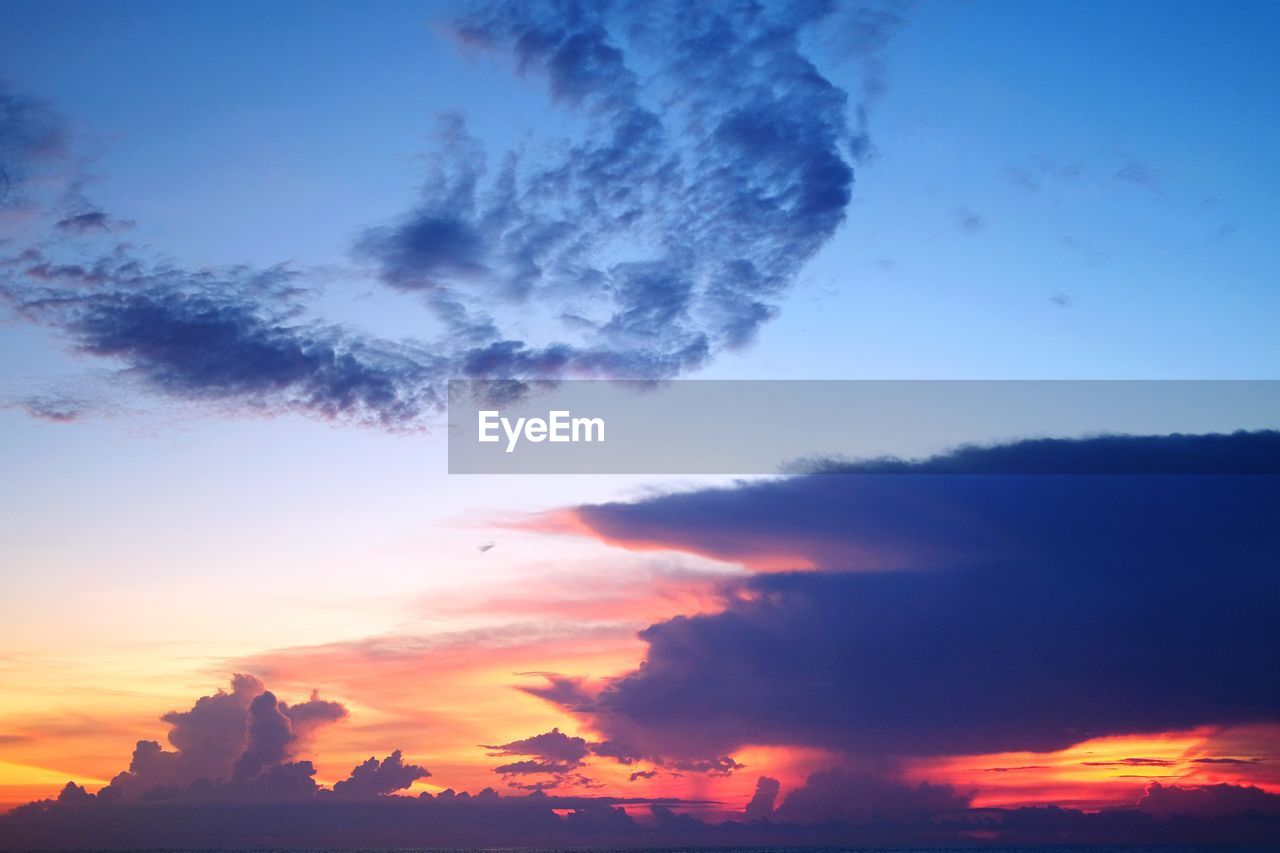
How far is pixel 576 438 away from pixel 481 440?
16.9 ft

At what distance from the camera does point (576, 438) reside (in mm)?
60594

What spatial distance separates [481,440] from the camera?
6034cm
